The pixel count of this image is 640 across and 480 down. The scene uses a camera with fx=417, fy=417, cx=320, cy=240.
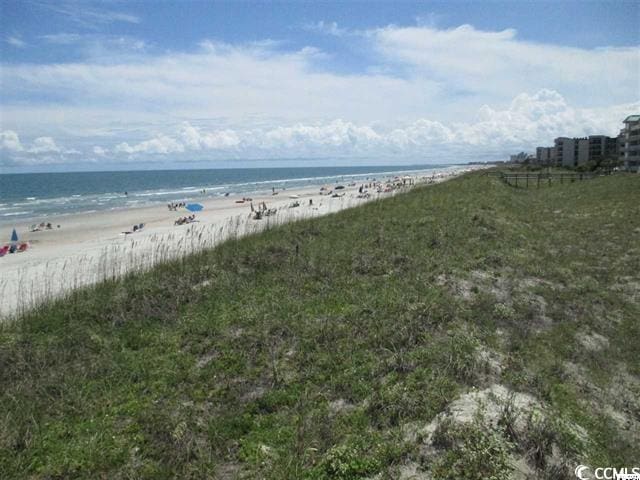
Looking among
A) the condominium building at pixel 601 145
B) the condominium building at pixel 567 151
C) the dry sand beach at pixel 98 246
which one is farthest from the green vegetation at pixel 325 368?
the condominium building at pixel 601 145

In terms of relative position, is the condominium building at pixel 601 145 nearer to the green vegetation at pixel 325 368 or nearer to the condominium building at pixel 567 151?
the condominium building at pixel 567 151

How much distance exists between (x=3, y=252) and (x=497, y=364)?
80.7ft

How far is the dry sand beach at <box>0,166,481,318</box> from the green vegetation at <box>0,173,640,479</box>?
3.26 meters

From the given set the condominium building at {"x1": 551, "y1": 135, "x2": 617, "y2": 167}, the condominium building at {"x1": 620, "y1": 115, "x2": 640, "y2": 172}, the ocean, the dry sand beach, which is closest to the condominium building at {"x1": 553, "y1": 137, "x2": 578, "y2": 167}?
the condominium building at {"x1": 551, "y1": 135, "x2": 617, "y2": 167}

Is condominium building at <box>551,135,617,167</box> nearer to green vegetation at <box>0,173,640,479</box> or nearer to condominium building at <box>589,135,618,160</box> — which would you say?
condominium building at <box>589,135,618,160</box>

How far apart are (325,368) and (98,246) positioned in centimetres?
2001

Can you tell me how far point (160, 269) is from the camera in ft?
35.4

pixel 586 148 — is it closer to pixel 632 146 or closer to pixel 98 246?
pixel 632 146

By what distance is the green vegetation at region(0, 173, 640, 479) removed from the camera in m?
4.35

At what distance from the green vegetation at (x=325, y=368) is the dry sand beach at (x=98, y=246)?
3.26m

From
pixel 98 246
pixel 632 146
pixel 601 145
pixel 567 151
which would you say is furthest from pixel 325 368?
pixel 601 145

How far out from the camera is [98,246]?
870 inches

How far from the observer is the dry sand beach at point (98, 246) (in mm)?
12414

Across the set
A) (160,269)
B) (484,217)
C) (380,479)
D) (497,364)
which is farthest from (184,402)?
(484,217)
